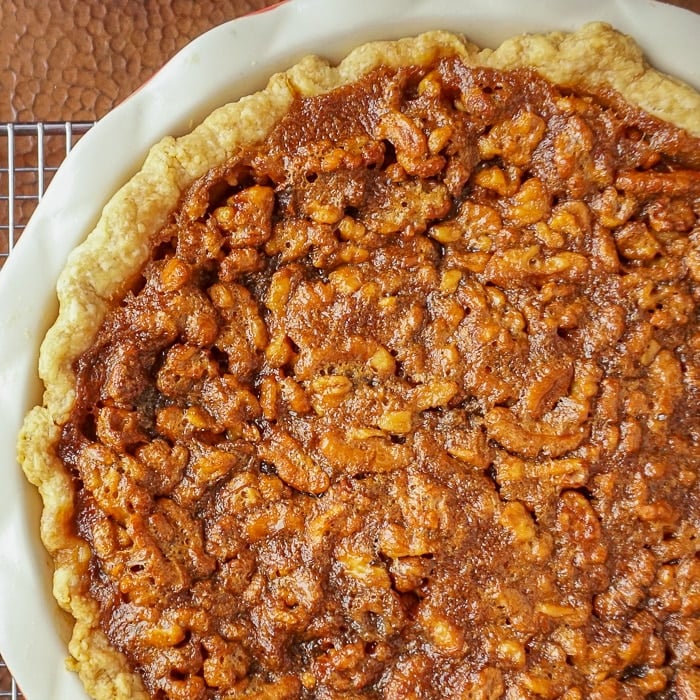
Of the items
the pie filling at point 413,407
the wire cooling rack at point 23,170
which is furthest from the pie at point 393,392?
the wire cooling rack at point 23,170

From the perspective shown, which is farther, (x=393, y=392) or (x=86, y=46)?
(x=86, y=46)

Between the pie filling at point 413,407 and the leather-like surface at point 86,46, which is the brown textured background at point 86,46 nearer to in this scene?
the leather-like surface at point 86,46

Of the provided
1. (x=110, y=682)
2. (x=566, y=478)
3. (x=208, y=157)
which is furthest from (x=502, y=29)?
(x=110, y=682)

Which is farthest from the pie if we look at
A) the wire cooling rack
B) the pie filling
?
the wire cooling rack

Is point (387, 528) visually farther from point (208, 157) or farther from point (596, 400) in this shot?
point (208, 157)

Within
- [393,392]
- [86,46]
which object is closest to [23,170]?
[86,46]

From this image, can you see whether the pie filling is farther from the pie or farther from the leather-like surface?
the leather-like surface

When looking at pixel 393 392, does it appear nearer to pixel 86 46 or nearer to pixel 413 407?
pixel 413 407
